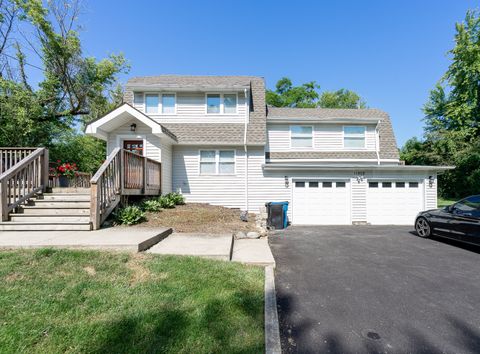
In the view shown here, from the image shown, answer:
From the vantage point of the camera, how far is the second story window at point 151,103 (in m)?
11.9

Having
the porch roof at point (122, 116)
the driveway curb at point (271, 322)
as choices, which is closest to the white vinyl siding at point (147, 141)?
the porch roof at point (122, 116)

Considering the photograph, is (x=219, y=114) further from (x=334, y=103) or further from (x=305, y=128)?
(x=334, y=103)

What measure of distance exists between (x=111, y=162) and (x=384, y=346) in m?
7.10

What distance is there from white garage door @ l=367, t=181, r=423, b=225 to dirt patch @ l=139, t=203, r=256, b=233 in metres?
6.34

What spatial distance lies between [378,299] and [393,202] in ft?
29.9

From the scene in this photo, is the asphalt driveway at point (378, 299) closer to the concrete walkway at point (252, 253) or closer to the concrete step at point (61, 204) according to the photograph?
the concrete walkway at point (252, 253)

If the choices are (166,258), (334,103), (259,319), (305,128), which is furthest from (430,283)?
(334,103)

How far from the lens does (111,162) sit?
6.78 meters

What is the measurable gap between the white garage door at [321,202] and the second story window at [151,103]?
7.87 m

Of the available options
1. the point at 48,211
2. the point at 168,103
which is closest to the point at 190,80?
the point at 168,103

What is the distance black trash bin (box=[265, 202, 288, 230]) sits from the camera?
9.70 meters

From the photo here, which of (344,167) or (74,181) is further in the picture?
(344,167)

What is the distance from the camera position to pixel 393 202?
10875 millimetres

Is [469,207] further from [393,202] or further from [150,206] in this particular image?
[150,206]
